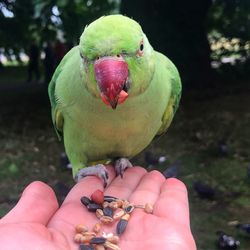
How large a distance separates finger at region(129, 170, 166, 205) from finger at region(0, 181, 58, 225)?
1.44 feet

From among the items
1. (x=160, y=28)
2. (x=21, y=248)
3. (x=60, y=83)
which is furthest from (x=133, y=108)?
(x=160, y=28)

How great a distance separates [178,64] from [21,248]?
6.77 m

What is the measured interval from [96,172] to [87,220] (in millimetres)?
507

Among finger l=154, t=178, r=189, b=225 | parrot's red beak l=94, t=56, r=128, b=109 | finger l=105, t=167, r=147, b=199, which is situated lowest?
finger l=105, t=167, r=147, b=199

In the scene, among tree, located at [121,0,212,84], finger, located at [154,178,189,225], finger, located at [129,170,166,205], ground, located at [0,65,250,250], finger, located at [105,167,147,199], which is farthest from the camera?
tree, located at [121,0,212,84]

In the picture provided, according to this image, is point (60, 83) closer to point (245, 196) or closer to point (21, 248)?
point (21, 248)

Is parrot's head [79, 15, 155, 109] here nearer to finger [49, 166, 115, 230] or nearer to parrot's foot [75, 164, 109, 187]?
finger [49, 166, 115, 230]

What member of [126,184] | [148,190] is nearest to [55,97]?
[126,184]

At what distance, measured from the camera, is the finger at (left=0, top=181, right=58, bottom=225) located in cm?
202

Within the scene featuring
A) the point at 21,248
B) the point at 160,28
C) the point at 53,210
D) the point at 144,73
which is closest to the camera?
the point at 21,248

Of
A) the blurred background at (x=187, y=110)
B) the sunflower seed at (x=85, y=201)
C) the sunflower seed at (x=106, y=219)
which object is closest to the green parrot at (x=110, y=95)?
the sunflower seed at (x=85, y=201)

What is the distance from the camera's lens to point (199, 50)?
8461 millimetres

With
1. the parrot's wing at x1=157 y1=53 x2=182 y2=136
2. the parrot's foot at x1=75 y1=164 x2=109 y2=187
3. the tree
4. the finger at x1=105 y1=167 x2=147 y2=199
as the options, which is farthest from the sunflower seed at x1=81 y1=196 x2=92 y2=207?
the tree

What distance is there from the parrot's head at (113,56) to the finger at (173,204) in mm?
622
